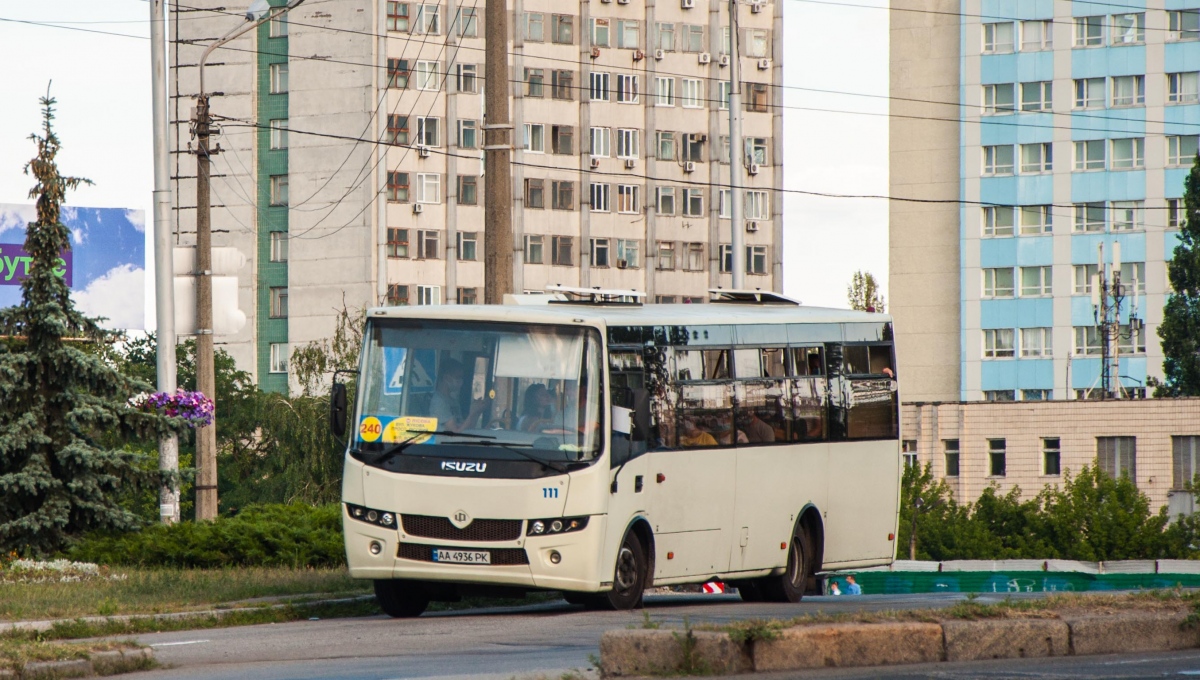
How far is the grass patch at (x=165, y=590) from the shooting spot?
17359 mm

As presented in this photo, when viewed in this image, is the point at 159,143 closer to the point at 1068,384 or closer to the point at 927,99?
the point at 1068,384

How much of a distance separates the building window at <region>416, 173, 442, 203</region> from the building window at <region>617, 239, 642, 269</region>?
392 inches

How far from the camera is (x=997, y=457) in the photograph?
265 feet

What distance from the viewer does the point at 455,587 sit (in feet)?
59.8

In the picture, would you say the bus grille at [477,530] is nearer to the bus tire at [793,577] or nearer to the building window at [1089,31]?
the bus tire at [793,577]

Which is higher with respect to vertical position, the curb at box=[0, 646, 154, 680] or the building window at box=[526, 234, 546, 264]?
the building window at box=[526, 234, 546, 264]

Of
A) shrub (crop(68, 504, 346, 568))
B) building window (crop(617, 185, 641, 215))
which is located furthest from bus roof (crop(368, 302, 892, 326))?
building window (crop(617, 185, 641, 215))

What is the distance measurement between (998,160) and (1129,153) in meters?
6.86

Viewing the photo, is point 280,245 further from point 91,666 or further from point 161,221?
point 91,666

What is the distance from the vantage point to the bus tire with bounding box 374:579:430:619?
18.3m

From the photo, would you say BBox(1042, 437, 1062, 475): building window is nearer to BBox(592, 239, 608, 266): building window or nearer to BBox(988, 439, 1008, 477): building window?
BBox(988, 439, 1008, 477): building window

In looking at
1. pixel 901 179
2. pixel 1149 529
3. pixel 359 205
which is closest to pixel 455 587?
pixel 1149 529

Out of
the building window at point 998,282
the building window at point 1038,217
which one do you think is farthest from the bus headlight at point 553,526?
the building window at point 998,282

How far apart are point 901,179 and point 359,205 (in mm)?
33841
